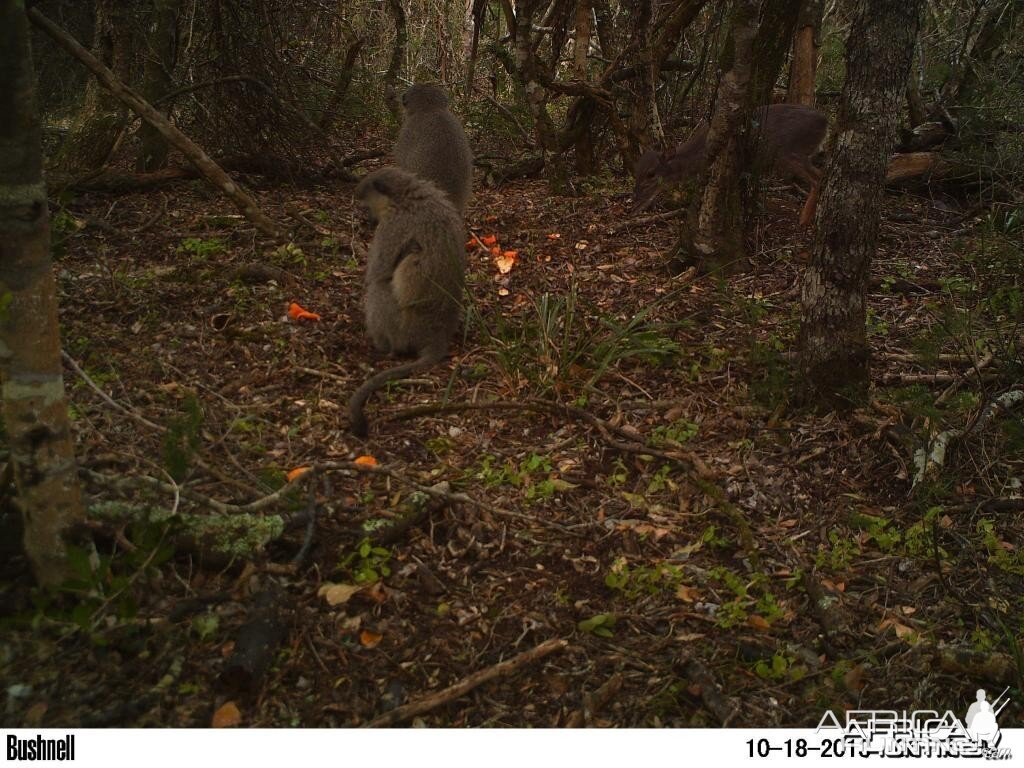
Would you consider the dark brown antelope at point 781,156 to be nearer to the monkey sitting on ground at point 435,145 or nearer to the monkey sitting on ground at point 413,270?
the monkey sitting on ground at point 435,145

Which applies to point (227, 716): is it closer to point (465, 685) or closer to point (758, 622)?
point (465, 685)

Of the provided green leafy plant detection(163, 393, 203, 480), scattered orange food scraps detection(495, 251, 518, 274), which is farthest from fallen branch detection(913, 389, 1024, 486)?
scattered orange food scraps detection(495, 251, 518, 274)

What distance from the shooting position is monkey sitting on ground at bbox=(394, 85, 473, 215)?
704 centimetres

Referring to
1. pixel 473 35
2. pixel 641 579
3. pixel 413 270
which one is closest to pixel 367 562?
pixel 641 579

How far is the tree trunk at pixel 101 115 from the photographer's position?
276 inches

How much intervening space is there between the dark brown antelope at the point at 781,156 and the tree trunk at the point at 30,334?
5.60 meters

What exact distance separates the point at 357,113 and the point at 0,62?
27.1ft

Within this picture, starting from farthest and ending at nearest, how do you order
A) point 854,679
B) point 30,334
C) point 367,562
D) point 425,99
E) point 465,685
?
point 425,99 → point 367,562 → point 854,679 → point 465,685 → point 30,334

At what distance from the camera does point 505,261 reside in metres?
6.62

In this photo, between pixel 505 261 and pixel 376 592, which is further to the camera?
pixel 505 261

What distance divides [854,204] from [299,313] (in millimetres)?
3498

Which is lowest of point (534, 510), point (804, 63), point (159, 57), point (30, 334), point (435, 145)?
point (534, 510)

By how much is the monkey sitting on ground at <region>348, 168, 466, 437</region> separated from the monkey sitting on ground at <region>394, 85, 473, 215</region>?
1.52m

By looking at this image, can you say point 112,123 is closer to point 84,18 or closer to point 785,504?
point 84,18
